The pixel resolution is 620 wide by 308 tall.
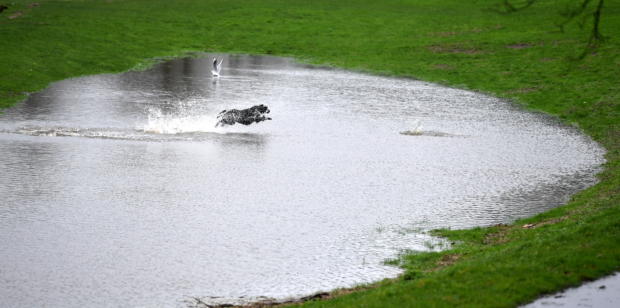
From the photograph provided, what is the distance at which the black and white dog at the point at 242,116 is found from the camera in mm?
27016

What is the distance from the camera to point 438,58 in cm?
5138

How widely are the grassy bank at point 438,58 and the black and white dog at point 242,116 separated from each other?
33.0 ft

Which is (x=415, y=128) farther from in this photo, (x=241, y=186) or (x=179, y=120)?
(x=241, y=186)

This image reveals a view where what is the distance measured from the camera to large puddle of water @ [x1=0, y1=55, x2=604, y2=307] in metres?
12.1

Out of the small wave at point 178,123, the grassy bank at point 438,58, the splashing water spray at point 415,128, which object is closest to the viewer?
the grassy bank at point 438,58

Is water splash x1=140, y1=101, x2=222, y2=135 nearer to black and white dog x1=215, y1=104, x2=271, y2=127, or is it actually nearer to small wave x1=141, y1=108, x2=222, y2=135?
small wave x1=141, y1=108, x2=222, y2=135

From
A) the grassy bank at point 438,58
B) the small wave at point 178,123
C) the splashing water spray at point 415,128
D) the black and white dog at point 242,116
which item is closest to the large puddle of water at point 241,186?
the small wave at point 178,123

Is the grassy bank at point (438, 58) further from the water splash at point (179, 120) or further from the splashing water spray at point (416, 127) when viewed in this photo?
the splashing water spray at point (416, 127)

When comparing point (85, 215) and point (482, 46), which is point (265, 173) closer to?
point (85, 215)

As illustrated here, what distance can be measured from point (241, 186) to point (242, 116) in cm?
914

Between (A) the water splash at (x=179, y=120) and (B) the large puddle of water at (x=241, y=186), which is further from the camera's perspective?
(A) the water splash at (x=179, y=120)

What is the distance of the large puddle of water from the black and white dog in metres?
0.69

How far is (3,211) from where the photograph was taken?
593 inches

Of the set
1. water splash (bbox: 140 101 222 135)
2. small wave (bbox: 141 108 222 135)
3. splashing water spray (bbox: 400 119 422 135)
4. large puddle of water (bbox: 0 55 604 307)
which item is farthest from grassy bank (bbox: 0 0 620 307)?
splashing water spray (bbox: 400 119 422 135)
